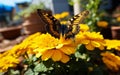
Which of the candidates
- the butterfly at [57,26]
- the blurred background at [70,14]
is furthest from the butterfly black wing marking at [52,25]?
the blurred background at [70,14]

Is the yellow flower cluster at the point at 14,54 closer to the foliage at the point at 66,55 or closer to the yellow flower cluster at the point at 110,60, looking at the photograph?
the foliage at the point at 66,55

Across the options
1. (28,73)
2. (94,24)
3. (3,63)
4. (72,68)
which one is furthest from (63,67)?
(94,24)

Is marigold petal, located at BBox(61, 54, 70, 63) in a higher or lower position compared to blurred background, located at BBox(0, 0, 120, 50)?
higher

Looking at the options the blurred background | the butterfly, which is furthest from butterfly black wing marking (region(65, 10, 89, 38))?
the blurred background

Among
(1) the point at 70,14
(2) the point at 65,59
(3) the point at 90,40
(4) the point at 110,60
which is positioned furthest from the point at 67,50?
(1) the point at 70,14

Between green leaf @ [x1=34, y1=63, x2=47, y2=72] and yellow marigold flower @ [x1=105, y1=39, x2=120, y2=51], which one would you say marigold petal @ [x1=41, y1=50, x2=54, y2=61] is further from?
yellow marigold flower @ [x1=105, y1=39, x2=120, y2=51]

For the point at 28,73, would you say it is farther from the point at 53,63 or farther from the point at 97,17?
the point at 97,17
